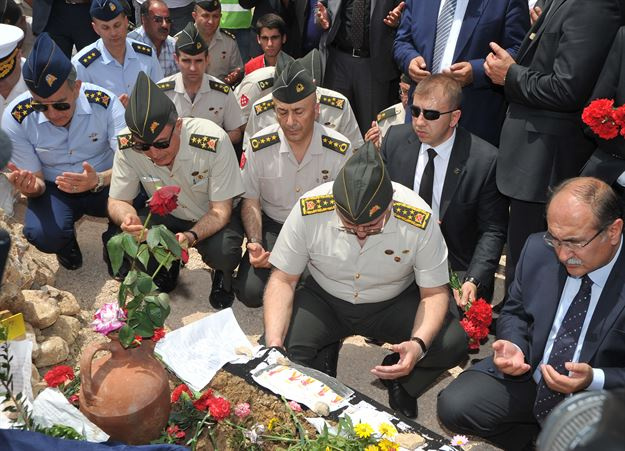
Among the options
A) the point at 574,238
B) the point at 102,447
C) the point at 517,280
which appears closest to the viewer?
the point at 102,447

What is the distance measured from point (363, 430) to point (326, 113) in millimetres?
3232

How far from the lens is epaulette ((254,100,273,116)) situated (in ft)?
19.0

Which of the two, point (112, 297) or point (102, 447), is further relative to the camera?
point (112, 297)

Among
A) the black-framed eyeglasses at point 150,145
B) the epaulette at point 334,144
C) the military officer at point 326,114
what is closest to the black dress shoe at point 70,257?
the black-framed eyeglasses at point 150,145

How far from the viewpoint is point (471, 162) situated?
4680 millimetres

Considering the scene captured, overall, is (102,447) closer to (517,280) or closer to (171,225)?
(517,280)

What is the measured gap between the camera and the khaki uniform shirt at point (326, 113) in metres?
5.79

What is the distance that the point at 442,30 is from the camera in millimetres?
5211

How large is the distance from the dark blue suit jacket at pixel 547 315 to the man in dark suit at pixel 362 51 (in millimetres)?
2907

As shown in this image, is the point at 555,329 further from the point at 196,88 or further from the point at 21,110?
the point at 21,110

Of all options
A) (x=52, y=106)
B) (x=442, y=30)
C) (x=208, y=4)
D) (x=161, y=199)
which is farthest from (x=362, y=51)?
(x=161, y=199)

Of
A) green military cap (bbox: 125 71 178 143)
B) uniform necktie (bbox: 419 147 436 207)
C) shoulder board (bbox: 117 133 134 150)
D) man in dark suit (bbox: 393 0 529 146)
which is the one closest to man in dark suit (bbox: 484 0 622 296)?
uniform necktie (bbox: 419 147 436 207)

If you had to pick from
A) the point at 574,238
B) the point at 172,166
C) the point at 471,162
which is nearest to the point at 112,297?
the point at 172,166

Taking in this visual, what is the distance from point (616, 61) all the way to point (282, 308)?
2.11 m
